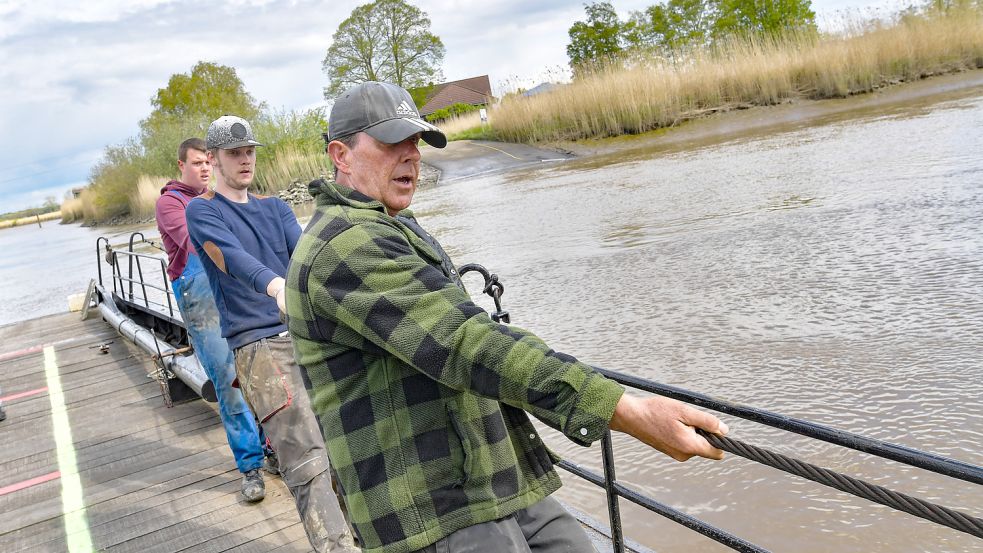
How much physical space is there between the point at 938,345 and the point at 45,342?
8.72 metres

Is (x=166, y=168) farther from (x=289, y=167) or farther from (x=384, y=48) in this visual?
(x=384, y=48)

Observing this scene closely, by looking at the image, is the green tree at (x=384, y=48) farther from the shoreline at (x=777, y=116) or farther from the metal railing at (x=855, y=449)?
the metal railing at (x=855, y=449)

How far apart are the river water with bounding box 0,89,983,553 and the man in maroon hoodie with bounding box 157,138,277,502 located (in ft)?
5.68

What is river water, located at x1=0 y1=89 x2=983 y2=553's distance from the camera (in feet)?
12.5

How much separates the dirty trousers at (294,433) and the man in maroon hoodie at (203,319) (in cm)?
85

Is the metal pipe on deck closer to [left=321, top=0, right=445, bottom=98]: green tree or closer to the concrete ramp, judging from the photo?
the concrete ramp

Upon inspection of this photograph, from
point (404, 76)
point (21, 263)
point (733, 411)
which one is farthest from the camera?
point (404, 76)

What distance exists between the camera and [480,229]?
520 inches

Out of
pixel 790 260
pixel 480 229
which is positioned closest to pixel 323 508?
pixel 790 260

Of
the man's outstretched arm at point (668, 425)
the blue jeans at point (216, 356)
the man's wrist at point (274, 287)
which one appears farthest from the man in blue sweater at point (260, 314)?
the man's outstretched arm at point (668, 425)

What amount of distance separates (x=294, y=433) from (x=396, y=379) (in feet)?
5.56

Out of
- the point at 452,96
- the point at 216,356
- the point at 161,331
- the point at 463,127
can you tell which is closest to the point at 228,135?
the point at 216,356

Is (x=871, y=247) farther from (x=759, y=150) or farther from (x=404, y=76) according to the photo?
(x=404, y=76)

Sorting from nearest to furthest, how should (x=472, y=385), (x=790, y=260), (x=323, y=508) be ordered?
(x=472, y=385)
(x=323, y=508)
(x=790, y=260)
